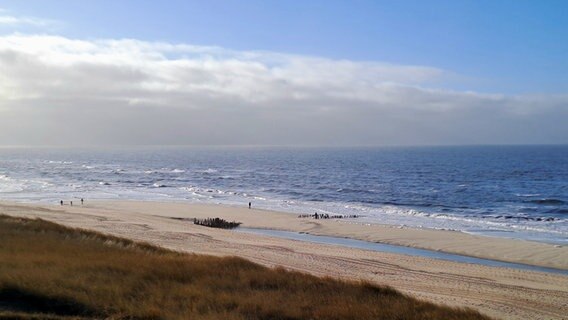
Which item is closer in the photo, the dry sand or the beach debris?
the dry sand

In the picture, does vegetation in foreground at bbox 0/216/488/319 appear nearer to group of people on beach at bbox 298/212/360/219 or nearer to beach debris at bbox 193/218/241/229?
beach debris at bbox 193/218/241/229

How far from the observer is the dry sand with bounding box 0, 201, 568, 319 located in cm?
1956

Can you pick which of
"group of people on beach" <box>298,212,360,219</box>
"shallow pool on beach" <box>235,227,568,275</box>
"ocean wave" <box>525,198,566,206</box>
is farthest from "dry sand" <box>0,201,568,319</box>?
"ocean wave" <box>525,198,566,206</box>

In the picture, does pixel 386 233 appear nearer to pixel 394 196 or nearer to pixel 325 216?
pixel 325 216

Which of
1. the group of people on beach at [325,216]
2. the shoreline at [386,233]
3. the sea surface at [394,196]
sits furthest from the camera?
the group of people on beach at [325,216]

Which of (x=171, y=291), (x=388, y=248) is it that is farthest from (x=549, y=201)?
(x=171, y=291)

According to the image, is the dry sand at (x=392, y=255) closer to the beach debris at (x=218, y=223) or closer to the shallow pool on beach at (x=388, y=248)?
the shallow pool on beach at (x=388, y=248)

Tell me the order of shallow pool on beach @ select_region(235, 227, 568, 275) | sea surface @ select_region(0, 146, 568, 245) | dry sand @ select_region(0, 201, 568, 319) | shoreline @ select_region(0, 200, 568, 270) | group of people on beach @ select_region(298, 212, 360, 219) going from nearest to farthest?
1. dry sand @ select_region(0, 201, 568, 319)
2. shallow pool on beach @ select_region(235, 227, 568, 275)
3. shoreline @ select_region(0, 200, 568, 270)
4. sea surface @ select_region(0, 146, 568, 245)
5. group of people on beach @ select_region(298, 212, 360, 219)

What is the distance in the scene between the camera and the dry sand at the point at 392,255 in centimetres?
1956

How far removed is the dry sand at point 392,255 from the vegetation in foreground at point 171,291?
4.76 m

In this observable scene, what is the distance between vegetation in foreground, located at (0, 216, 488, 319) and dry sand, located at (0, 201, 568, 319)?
4.76 m

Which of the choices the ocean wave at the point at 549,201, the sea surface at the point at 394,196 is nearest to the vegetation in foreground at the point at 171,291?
the sea surface at the point at 394,196

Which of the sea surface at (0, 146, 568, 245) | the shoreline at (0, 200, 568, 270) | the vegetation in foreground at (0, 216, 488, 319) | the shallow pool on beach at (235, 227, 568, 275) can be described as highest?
the vegetation in foreground at (0, 216, 488, 319)

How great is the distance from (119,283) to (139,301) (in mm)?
1834
